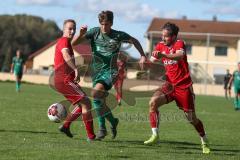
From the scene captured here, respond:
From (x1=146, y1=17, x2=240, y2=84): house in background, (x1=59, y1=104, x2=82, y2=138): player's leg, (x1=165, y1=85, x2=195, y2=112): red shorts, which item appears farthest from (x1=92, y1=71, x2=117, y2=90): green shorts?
→ (x1=146, y1=17, x2=240, y2=84): house in background

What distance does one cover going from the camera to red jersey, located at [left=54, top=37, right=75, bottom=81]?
404 inches

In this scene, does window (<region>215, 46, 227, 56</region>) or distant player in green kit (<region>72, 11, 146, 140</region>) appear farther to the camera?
window (<region>215, 46, 227, 56</region>)

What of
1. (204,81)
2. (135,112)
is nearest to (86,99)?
(135,112)

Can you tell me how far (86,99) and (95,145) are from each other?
85 cm

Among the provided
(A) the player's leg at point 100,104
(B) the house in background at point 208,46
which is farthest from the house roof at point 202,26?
(A) the player's leg at point 100,104

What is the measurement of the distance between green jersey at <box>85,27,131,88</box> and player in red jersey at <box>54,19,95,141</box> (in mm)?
380

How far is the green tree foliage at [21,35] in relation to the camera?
10100cm

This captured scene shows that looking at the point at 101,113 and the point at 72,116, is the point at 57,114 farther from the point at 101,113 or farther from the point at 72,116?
the point at 101,113

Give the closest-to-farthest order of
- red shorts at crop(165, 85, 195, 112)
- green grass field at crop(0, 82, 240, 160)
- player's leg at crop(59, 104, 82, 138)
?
green grass field at crop(0, 82, 240, 160) → red shorts at crop(165, 85, 195, 112) → player's leg at crop(59, 104, 82, 138)

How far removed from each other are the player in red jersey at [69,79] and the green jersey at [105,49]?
380mm

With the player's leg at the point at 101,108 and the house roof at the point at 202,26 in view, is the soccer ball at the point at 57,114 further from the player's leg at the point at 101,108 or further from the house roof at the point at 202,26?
the house roof at the point at 202,26

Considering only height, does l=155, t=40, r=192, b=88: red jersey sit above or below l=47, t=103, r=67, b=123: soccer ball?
above

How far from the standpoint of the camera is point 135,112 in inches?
784

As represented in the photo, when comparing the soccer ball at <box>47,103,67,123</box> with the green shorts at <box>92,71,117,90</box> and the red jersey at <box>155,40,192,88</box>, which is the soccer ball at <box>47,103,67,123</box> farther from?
the red jersey at <box>155,40,192,88</box>
